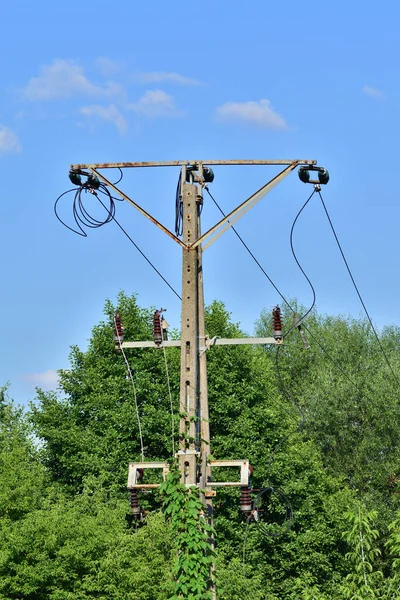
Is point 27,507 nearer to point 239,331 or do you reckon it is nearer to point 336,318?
point 239,331

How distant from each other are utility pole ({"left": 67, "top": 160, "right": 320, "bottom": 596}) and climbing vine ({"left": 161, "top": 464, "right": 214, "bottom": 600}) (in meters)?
0.19

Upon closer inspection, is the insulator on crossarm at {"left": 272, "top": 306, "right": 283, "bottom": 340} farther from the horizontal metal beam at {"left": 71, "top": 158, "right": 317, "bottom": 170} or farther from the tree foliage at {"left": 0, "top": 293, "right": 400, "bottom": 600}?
the tree foliage at {"left": 0, "top": 293, "right": 400, "bottom": 600}

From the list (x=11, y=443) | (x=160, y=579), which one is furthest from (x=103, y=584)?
(x=11, y=443)

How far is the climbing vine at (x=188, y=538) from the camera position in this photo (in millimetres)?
17344

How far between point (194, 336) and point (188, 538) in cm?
282

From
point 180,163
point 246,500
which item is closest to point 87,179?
point 180,163

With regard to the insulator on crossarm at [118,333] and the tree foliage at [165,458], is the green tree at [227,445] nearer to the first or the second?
the tree foliage at [165,458]

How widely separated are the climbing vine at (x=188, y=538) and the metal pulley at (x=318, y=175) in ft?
18.3

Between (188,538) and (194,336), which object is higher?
(194,336)

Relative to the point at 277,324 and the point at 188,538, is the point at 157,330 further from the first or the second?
the point at 188,538

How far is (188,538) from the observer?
57.6 ft

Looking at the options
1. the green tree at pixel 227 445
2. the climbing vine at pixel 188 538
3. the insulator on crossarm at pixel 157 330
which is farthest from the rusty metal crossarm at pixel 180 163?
the green tree at pixel 227 445

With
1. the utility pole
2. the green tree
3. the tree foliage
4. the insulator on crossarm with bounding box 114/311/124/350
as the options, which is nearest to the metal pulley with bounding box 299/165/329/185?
the utility pole

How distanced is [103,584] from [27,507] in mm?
4780
